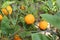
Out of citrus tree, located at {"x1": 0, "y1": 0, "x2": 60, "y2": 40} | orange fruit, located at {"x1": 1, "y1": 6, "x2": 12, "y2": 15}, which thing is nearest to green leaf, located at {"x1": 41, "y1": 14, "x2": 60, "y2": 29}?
citrus tree, located at {"x1": 0, "y1": 0, "x2": 60, "y2": 40}

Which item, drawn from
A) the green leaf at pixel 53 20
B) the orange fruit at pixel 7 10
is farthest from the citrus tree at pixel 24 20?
the green leaf at pixel 53 20

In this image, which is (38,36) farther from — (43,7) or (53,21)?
(43,7)

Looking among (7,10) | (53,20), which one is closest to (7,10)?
(7,10)

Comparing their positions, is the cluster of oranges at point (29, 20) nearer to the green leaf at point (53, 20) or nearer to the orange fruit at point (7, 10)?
the orange fruit at point (7, 10)

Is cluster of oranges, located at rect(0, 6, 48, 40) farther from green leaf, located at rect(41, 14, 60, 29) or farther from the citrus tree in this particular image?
green leaf, located at rect(41, 14, 60, 29)

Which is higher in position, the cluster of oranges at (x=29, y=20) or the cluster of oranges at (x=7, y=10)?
the cluster of oranges at (x=7, y=10)

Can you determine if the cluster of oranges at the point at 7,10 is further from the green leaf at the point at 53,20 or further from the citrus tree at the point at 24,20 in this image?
the green leaf at the point at 53,20

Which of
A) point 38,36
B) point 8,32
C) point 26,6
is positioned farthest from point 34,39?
point 26,6

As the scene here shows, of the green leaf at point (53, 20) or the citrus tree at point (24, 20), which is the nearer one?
the green leaf at point (53, 20)

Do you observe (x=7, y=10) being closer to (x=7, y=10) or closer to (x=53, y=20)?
(x=7, y=10)

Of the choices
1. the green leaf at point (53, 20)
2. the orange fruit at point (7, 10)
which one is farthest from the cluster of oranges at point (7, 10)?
the green leaf at point (53, 20)

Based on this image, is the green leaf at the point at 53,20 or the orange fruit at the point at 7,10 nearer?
the green leaf at the point at 53,20
